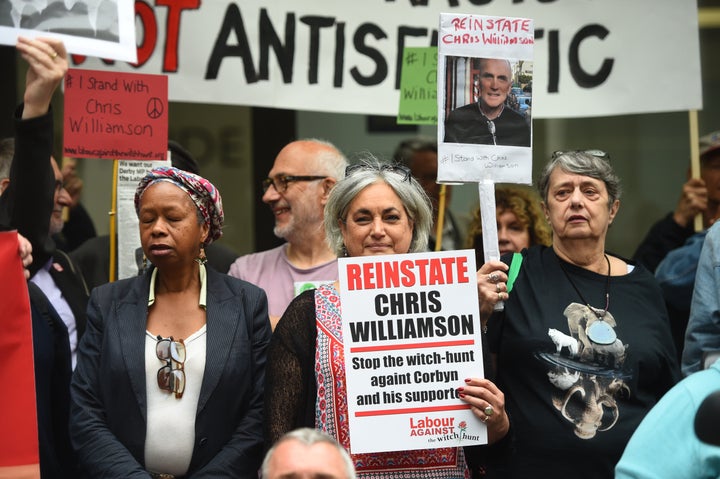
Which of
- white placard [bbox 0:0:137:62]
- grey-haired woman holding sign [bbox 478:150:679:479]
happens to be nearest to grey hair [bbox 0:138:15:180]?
white placard [bbox 0:0:137:62]

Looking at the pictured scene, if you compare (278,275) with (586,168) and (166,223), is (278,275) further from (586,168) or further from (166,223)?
(586,168)

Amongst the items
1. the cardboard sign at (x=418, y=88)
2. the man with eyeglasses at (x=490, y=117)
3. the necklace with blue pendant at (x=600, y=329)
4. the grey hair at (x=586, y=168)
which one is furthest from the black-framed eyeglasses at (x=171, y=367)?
the cardboard sign at (x=418, y=88)

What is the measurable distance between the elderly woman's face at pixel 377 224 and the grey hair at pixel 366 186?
0.07ft

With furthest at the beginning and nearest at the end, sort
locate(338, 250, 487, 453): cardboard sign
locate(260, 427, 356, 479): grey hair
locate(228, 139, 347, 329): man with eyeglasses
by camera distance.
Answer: locate(228, 139, 347, 329): man with eyeglasses, locate(338, 250, 487, 453): cardboard sign, locate(260, 427, 356, 479): grey hair

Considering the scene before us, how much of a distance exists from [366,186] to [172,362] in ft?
3.09

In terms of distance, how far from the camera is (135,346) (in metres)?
4.30

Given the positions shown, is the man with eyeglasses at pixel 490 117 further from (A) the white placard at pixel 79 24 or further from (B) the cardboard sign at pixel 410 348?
(A) the white placard at pixel 79 24

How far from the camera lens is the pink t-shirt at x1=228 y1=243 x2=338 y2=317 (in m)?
5.50

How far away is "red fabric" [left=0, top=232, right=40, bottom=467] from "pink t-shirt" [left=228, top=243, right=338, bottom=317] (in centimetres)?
144

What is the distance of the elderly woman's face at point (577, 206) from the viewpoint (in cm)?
470

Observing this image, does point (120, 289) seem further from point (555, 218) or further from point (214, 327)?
point (555, 218)

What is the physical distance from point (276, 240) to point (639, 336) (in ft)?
13.6

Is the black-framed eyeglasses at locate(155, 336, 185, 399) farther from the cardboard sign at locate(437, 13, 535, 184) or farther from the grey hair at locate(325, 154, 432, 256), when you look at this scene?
the cardboard sign at locate(437, 13, 535, 184)

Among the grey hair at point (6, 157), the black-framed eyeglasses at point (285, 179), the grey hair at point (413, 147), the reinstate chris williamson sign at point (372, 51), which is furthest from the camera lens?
the grey hair at point (413, 147)
